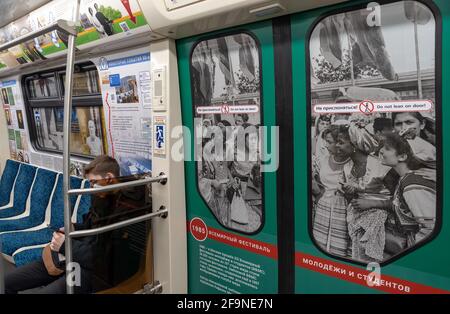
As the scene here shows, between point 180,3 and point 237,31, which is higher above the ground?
point 180,3

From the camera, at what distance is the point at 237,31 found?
6.64 feet

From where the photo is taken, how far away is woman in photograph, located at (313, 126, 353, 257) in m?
1.72

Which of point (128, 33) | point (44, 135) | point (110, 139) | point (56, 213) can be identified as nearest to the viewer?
point (128, 33)

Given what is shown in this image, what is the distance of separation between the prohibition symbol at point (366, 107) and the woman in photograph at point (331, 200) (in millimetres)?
130

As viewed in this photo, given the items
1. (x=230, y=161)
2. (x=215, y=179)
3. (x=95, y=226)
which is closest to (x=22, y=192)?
(x=95, y=226)

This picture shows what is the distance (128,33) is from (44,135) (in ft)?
9.17

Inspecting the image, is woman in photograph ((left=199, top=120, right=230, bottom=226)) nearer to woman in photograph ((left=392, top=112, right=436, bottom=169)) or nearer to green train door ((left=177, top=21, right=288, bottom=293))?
green train door ((left=177, top=21, right=288, bottom=293))

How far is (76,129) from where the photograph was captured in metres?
3.73

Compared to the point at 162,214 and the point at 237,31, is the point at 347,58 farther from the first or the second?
the point at 162,214

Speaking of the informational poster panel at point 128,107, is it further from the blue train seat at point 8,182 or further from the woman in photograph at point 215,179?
the blue train seat at point 8,182

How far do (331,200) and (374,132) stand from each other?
430 mm

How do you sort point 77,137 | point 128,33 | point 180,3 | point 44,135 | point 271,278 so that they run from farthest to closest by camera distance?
point 44,135 → point 77,137 → point 128,33 → point 271,278 → point 180,3

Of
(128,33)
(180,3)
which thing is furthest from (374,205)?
(128,33)

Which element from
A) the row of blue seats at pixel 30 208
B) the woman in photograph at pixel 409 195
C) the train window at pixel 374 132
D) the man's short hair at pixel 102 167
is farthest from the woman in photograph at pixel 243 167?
the row of blue seats at pixel 30 208
